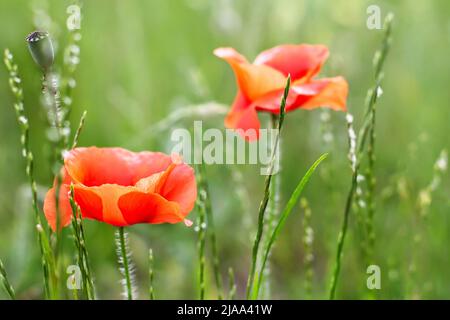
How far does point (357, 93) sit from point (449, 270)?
27.9 inches

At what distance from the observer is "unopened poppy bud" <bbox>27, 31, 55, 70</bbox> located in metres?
0.68

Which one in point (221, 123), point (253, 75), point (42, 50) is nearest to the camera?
point (42, 50)

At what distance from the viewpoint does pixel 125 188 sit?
0.75 m

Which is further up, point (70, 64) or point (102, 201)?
point (70, 64)

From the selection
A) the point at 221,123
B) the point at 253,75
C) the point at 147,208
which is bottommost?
the point at 221,123

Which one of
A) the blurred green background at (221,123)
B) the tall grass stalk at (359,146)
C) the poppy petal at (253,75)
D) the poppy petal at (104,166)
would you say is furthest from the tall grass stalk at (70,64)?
the blurred green background at (221,123)

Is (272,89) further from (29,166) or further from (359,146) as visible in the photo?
(29,166)

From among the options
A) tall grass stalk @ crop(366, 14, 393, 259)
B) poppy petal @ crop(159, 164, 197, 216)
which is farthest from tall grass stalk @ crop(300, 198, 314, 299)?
poppy petal @ crop(159, 164, 197, 216)

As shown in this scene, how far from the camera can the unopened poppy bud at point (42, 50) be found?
0.68 m

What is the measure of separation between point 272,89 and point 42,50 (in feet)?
1.05

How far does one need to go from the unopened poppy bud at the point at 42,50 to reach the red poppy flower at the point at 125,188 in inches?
4.5

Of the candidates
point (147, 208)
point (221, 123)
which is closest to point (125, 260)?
point (147, 208)

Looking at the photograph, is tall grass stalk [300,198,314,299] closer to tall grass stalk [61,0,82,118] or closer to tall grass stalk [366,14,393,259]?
tall grass stalk [366,14,393,259]
